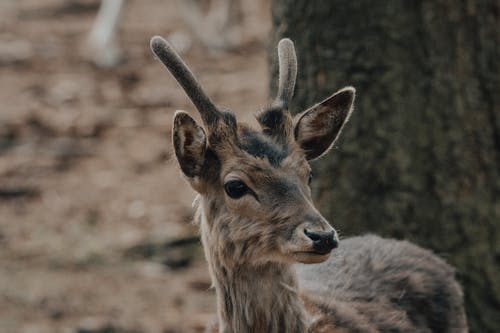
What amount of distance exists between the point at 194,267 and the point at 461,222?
279cm

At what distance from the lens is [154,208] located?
9688mm

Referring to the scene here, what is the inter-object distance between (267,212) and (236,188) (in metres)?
0.19

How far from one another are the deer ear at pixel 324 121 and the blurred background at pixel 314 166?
744 millimetres

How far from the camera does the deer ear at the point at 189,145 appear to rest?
14.4 feet

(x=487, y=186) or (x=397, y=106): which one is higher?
(x=397, y=106)

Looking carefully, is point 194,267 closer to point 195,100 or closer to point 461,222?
point 461,222

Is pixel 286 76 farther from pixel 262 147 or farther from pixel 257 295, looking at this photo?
pixel 257 295

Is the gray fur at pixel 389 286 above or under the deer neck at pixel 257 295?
under

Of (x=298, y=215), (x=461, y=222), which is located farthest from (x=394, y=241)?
(x=298, y=215)

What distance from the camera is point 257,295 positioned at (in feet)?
15.0

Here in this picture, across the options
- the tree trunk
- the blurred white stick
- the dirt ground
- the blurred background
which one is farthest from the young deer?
the blurred white stick

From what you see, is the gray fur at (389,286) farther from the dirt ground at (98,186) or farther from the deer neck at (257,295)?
the dirt ground at (98,186)

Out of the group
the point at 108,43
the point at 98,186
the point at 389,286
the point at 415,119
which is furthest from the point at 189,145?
the point at 108,43

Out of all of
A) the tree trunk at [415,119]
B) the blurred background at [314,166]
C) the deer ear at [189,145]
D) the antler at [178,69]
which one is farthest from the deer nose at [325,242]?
the tree trunk at [415,119]
